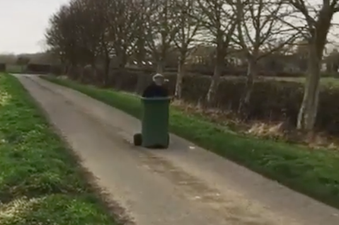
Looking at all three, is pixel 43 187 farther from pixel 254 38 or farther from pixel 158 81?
pixel 254 38

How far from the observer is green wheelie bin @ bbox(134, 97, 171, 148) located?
14180mm

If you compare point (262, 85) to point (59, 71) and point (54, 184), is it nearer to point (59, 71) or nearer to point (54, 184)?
point (54, 184)

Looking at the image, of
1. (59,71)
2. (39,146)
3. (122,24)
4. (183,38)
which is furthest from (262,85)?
(59,71)

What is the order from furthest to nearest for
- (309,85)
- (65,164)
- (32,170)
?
(309,85) < (65,164) < (32,170)

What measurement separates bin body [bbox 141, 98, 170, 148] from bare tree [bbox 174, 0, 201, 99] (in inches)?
556

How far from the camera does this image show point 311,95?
1961 cm

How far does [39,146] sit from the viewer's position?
13.0 m

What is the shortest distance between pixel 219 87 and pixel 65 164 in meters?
20.6

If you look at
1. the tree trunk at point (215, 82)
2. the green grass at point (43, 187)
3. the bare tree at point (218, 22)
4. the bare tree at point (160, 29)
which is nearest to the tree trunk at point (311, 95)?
the bare tree at point (218, 22)

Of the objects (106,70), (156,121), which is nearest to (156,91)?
(156,121)

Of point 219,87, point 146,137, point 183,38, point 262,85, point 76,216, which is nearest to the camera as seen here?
point 76,216

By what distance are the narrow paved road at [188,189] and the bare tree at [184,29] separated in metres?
14.0

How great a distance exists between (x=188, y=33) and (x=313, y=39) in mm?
16741

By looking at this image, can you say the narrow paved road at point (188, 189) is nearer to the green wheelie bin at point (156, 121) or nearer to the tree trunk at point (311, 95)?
the green wheelie bin at point (156, 121)
